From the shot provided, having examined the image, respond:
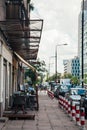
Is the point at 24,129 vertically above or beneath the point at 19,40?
beneath

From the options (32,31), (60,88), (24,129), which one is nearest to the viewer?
(24,129)

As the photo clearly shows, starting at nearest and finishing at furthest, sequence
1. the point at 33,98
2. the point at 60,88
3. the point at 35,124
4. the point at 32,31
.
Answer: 1. the point at 35,124
2. the point at 32,31
3. the point at 33,98
4. the point at 60,88

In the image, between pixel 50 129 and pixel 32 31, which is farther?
pixel 32 31

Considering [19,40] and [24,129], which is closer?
[24,129]

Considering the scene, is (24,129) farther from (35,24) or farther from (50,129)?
(35,24)

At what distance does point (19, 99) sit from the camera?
23906 millimetres

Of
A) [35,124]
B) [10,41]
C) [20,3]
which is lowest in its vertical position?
[35,124]

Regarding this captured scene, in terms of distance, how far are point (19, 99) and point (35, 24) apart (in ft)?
15.4

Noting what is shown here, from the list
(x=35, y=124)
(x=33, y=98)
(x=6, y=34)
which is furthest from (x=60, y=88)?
(x=35, y=124)

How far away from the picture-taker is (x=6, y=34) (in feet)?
80.5

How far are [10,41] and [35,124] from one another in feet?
29.7

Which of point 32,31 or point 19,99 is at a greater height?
point 32,31

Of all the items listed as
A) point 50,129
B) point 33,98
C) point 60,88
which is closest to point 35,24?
point 50,129

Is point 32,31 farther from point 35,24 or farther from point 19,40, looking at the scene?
point 19,40
